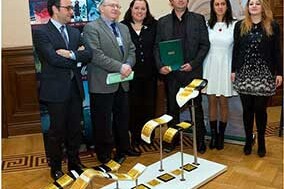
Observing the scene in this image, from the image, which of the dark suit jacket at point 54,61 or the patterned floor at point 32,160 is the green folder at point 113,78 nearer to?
the dark suit jacket at point 54,61

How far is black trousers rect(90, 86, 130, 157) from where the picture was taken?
122 inches

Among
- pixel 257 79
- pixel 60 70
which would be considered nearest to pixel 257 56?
pixel 257 79

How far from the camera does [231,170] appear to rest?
309 centimetres

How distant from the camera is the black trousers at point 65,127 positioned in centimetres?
282

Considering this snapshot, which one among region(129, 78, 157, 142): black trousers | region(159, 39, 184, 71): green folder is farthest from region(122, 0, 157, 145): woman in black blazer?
region(159, 39, 184, 71): green folder

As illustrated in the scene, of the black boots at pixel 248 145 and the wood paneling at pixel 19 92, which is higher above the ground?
the wood paneling at pixel 19 92

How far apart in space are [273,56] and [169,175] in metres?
1.19

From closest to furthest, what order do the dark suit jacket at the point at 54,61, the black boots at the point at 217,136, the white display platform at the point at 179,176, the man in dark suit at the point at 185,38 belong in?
the dark suit jacket at the point at 54,61
the white display platform at the point at 179,176
the man in dark suit at the point at 185,38
the black boots at the point at 217,136

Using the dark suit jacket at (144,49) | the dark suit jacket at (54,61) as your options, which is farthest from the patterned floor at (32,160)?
the dark suit jacket at (54,61)

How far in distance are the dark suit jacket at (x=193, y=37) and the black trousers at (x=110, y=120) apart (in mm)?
448

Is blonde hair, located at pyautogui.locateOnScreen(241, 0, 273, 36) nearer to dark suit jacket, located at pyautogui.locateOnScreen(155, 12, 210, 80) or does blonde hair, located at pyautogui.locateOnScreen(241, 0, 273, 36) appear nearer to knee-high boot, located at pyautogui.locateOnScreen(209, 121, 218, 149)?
dark suit jacket, located at pyautogui.locateOnScreen(155, 12, 210, 80)

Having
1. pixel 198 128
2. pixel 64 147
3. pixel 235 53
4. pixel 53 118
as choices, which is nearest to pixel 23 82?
pixel 64 147

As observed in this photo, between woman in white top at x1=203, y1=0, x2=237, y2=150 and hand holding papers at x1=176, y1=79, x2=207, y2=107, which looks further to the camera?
woman in white top at x1=203, y1=0, x2=237, y2=150

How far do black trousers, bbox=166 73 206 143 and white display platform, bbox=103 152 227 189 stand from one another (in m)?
0.25
